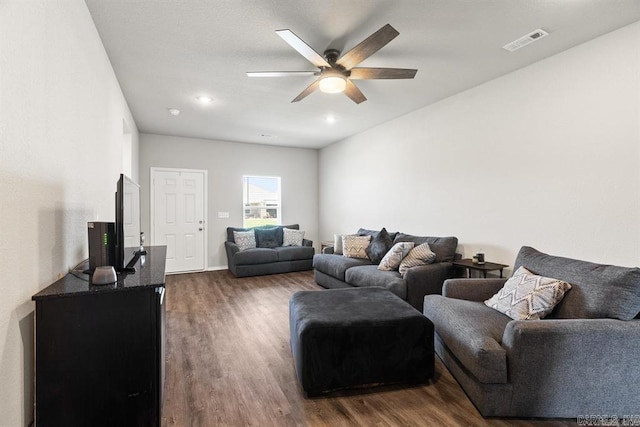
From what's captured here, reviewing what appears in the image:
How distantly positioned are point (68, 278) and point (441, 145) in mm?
4073

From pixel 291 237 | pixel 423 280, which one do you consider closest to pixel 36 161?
pixel 423 280

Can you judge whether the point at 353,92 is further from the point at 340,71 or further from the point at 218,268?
the point at 218,268

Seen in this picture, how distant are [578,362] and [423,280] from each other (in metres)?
1.72

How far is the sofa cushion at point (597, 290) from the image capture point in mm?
1810

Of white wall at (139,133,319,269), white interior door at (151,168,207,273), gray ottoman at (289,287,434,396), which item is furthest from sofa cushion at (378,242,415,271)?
white interior door at (151,168,207,273)

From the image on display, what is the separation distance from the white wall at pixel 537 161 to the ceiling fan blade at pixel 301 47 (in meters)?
2.08

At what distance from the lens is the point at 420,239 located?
13.6 ft

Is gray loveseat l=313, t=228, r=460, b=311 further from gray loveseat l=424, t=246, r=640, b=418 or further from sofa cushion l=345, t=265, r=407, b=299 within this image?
gray loveseat l=424, t=246, r=640, b=418

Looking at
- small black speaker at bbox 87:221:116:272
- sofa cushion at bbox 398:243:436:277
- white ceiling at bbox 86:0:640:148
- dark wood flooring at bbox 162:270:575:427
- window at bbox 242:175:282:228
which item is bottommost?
dark wood flooring at bbox 162:270:575:427

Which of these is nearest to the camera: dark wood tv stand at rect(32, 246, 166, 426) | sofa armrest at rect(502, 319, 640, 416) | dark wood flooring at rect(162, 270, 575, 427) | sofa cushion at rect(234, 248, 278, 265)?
dark wood tv stand at rect(32, 246, 166, 426)

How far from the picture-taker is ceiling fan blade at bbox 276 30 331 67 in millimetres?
2076

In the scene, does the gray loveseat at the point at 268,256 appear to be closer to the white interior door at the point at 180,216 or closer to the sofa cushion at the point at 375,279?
the white interior door at the point at 180,216

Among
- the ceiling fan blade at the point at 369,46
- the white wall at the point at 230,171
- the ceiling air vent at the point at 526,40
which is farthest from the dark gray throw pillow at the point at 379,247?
the white wall at the point at 230,171

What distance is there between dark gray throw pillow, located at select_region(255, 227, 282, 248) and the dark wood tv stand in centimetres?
458
